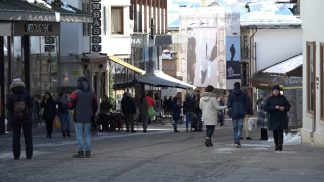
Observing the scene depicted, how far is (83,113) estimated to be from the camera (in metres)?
19.4

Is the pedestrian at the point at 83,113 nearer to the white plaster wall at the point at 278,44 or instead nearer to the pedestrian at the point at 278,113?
the pedestrian at the point at 278,113

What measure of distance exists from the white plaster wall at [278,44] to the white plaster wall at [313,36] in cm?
6363

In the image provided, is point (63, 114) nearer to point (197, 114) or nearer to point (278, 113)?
point (197, 114)

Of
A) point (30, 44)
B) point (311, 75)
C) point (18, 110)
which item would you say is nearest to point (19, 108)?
point (18, 110)

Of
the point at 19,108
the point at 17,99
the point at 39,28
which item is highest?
the point at 39,28

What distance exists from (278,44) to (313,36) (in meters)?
67.0

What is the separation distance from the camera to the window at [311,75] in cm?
2723

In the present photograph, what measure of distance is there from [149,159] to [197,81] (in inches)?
3686

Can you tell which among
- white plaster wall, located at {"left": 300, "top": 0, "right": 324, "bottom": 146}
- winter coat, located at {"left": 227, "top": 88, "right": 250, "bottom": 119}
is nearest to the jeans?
white plaster wall, located at {"left": 300, "top": 0, "right": 324, "bottom": 146}

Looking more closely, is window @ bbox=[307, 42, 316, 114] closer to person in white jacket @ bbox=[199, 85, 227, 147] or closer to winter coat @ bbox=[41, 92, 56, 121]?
person in white jacket @ bbox=[199, 85, 227, 147]

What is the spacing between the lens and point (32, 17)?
3206cm

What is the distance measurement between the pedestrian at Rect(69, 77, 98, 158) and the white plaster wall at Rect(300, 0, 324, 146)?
26.7ft

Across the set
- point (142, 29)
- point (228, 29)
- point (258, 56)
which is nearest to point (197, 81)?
point (228, 29)

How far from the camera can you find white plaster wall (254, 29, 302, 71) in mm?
92812
